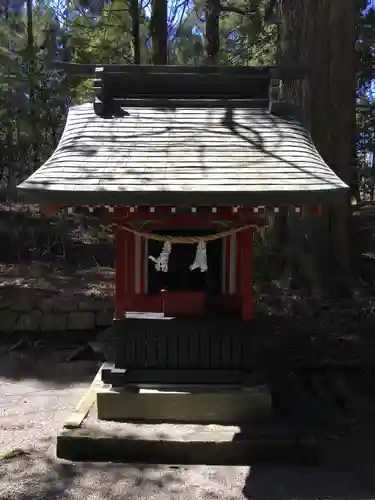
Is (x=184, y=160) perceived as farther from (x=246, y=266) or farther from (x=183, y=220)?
(x=246, y=266)

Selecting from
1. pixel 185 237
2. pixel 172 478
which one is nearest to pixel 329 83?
pixel 185 237

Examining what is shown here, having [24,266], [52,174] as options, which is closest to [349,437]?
[52,174]

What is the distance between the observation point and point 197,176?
15.0 feet

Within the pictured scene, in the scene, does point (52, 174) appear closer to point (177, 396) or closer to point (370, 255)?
point (177, 396)

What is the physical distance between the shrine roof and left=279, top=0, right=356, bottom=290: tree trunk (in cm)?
191

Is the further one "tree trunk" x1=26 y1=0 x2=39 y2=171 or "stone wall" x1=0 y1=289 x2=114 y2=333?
"tree trunk" x1=26 y1=0 x2=39 y2=171

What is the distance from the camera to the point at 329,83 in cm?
762

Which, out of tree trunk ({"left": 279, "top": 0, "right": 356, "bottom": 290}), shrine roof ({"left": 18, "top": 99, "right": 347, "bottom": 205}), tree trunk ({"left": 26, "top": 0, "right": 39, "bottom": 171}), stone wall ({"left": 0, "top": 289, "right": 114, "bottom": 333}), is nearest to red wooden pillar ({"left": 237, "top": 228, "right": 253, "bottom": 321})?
shrine roof ({"left": 18, "top": 99, "right": 347, "bottom": 205})

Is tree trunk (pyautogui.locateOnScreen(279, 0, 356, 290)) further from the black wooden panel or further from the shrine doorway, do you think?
the black wooden panel

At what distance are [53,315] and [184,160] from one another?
466cm

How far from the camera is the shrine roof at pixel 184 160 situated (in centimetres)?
431

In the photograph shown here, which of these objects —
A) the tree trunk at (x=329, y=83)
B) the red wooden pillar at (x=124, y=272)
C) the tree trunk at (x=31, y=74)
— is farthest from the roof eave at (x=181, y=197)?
the tree trunk at (x=31, y=74)

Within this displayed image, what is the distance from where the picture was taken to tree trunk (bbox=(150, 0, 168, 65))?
39.9ft

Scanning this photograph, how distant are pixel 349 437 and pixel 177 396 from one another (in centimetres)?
173
